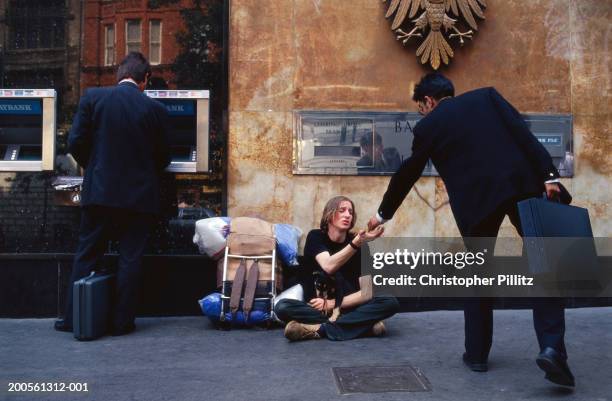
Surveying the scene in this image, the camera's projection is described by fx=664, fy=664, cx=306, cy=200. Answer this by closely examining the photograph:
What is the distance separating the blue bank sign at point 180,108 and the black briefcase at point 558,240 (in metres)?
2.99

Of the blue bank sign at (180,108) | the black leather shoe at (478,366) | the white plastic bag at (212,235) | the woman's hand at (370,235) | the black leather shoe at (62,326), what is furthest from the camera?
the blue bank sign at (180,108)

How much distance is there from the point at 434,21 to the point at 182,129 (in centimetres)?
239

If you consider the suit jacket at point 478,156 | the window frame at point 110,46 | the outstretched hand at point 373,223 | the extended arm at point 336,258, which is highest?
the window frame at point 110,46

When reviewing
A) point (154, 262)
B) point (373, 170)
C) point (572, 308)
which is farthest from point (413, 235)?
point (154, 262)

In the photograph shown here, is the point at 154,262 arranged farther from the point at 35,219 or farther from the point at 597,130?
the point at 597,130

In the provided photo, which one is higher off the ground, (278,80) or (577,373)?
(278,80)

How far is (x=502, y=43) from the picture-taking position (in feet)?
19.5

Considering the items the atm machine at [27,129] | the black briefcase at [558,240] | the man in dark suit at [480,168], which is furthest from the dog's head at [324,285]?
the atm machine at [27,129]

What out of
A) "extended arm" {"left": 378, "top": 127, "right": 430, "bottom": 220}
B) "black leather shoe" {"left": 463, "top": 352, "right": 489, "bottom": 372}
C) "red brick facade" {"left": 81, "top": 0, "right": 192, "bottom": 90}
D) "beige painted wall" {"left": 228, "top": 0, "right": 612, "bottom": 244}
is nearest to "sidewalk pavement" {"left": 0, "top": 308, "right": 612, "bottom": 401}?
"black leather shoe" {"left": 463, "top": 352, "right": 489, "bottom": 372}

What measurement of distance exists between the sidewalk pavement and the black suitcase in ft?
0.25

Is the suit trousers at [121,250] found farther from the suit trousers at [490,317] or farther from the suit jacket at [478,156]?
the suit trousers at [490,317]

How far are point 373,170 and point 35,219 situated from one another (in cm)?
295

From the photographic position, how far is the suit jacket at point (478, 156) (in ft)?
11.4

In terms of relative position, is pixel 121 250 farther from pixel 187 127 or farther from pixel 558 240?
pixel 558 240
